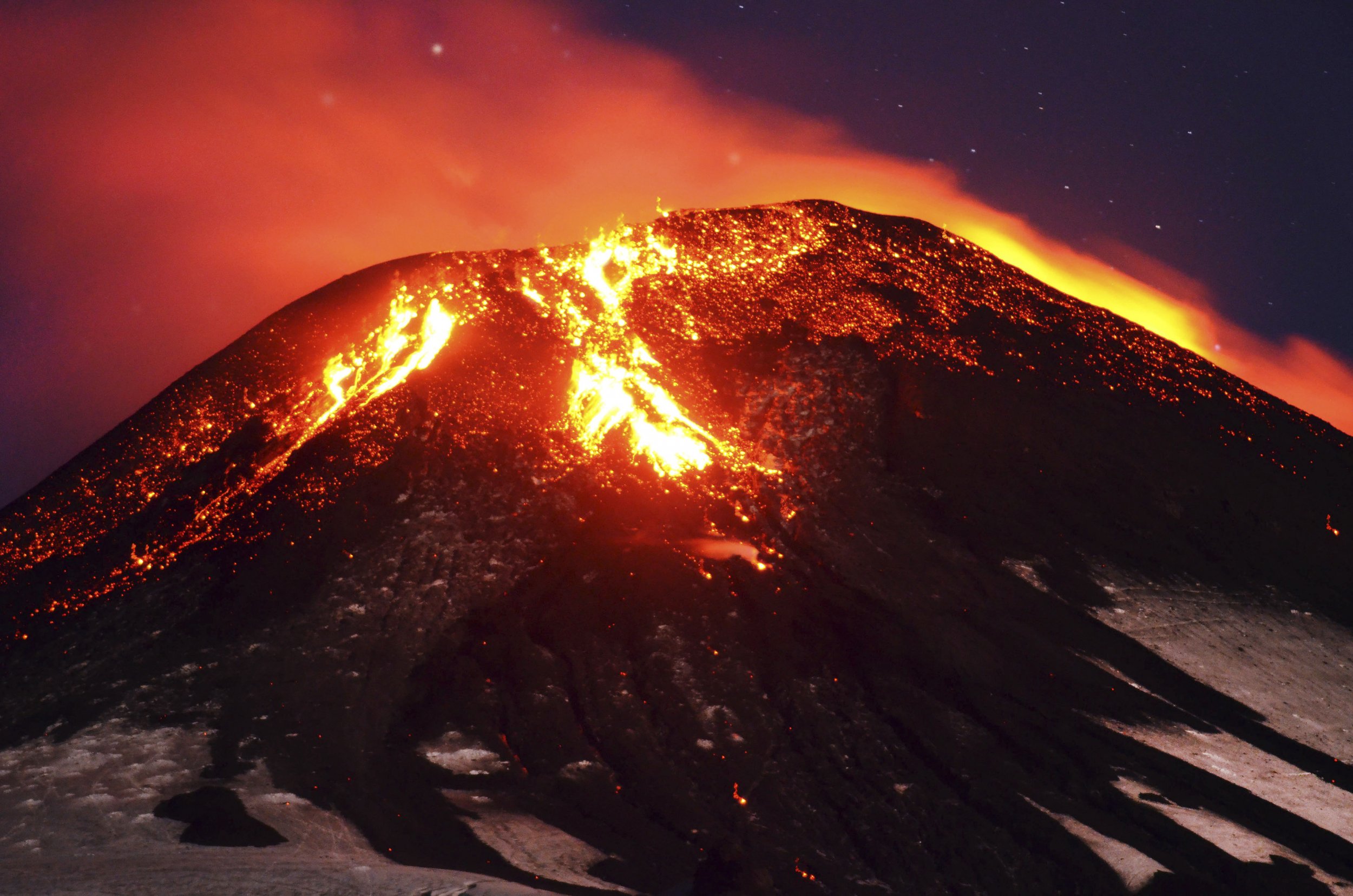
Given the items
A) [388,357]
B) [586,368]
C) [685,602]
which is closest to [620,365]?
[586,368]

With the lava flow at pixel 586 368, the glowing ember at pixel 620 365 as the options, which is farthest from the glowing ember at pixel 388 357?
the glowing ember at pixel 620 365

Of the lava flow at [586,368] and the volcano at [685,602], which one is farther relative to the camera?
the lava flow at [586,368]

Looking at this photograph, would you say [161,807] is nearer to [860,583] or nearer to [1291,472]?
[860,583]

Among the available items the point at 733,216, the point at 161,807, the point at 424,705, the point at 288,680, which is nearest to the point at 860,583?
the point at 424,705

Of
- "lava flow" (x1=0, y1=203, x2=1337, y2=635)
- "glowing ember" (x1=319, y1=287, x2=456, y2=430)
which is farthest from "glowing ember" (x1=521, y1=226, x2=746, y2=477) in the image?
"glowing ember" (x1=319, y1=287, x2=456, y2=430)

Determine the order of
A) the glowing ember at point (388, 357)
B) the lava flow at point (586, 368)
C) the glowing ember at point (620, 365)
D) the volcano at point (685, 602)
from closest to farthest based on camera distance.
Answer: the volcano at point (685, 602)
the lava flow at point (586, 368)
the glowing ember at point (620, 365)
the glowing ember at point (388, 357)

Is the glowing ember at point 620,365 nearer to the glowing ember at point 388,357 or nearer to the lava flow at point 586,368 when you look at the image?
the lava flow at point 586,368

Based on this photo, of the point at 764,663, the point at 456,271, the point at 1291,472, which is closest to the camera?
the point at 764,663

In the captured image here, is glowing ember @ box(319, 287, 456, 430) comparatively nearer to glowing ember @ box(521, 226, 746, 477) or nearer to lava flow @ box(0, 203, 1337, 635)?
lava flow @ box(0, 203, 1337, 635)

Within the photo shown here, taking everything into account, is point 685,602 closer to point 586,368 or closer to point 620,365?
point 586,368
